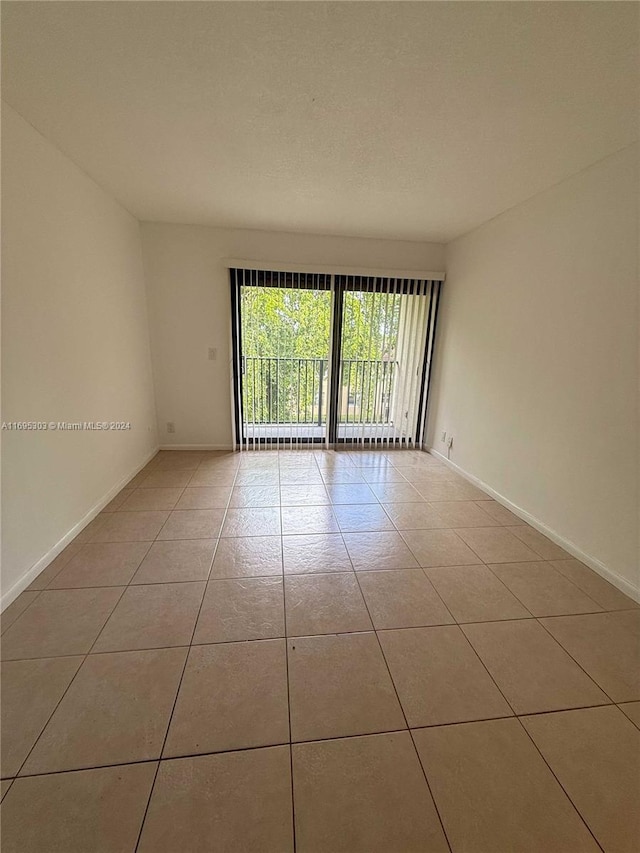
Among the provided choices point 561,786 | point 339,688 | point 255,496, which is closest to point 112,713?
point 339,688

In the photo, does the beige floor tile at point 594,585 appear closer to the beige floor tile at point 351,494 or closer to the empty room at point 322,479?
the empty room at point 322,479

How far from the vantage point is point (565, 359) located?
2.16 metres

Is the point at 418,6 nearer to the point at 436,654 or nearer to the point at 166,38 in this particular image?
the point at 166,38

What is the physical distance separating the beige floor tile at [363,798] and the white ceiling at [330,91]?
2.38 metres

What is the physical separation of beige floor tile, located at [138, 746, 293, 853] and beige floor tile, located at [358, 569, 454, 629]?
2.27ft

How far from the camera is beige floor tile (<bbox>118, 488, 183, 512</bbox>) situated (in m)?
2.59

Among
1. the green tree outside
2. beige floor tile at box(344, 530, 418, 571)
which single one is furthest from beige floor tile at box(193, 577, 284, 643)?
the green tree outside

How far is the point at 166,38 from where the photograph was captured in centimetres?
124

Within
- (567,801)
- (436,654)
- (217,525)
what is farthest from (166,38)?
(567,801)

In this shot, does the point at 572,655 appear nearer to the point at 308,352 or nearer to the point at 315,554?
the point at 315,554

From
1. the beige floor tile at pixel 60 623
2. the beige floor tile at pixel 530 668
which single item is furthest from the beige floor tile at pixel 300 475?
the beige floor tile at pixel 530 668

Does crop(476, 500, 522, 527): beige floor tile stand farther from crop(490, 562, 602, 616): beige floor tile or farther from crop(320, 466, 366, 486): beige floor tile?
crop(320, 466, 366, 486): beige floor tile

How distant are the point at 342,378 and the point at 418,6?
297cm

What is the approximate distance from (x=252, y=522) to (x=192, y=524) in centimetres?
41
